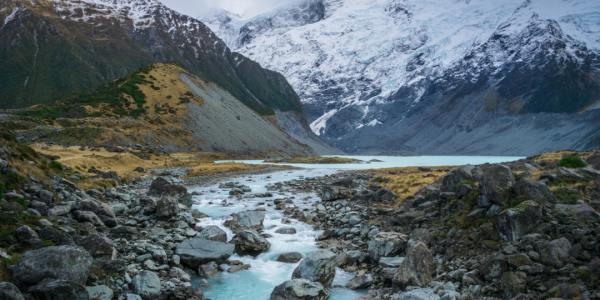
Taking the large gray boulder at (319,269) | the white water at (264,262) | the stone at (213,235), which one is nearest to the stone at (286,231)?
the white water at (264,262)

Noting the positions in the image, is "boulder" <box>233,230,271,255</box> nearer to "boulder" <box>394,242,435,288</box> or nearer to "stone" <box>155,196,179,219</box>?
"stone" <box>155,196,179,219</box>

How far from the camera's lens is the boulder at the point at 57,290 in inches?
605

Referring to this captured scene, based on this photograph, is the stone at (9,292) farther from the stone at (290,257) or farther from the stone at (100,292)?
the stone at (290,257)

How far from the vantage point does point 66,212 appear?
25188 millimetres

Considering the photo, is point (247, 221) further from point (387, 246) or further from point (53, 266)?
point (53, 266)

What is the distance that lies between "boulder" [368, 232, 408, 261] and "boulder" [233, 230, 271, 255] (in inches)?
263

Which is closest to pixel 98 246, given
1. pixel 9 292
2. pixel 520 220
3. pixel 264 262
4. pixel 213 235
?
pixel 9 292

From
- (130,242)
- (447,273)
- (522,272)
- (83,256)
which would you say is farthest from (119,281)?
(522,272)

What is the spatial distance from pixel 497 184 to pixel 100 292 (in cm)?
1902

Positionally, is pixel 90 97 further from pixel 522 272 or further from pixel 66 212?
pixel 522 272

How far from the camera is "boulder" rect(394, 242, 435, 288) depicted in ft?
65.8

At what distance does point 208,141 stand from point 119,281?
13381 centimetres

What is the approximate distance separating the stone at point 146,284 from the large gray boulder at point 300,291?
15.9 ft

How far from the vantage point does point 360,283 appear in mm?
21344
